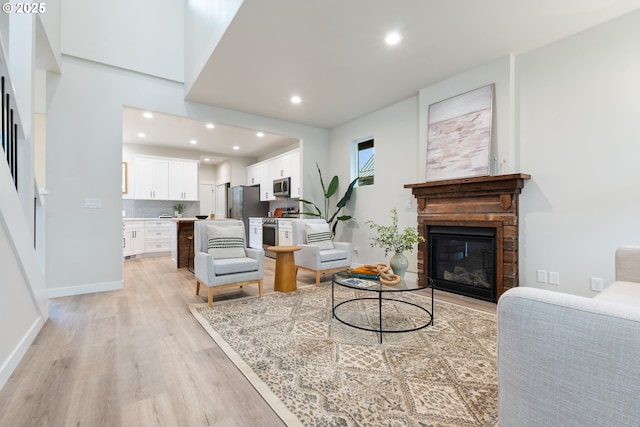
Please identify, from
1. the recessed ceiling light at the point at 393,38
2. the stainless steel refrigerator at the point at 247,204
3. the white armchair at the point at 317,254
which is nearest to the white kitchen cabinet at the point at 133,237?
the stainless steel refrigerator at the point at 247,204

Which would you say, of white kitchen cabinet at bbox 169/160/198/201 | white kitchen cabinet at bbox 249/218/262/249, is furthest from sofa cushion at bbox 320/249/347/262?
white kitchen cabinet at bbox 169/160/198/201

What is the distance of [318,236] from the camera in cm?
425

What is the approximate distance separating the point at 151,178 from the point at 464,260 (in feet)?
22.1

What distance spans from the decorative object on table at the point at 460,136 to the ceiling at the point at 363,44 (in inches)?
15.0

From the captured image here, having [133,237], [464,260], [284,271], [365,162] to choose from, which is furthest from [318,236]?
[133,237]

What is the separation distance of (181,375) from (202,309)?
3.90 feet

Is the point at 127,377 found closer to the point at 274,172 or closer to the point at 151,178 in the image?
the point at 274,172

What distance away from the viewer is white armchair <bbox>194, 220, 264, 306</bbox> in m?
3.01

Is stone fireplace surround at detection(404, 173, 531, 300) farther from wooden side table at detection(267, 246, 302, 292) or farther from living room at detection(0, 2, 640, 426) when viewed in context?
wooden side table at detection(267, 246, 302, 292)

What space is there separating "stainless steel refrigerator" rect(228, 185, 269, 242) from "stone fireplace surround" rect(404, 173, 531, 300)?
4869mm

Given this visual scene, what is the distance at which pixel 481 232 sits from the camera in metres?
3.34

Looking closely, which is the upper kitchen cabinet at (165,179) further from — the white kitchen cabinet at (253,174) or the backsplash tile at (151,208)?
the white kitchen cabinet at (253,174)

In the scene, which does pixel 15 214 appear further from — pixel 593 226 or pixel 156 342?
pixel 593 226

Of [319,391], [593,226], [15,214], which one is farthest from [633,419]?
[15,214]
